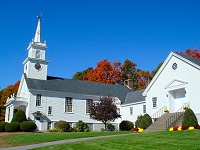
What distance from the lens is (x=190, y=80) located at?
26.8 m

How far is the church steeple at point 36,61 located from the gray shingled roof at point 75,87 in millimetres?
1255

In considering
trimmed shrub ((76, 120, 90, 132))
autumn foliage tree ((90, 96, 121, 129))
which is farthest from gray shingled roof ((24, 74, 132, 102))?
autumn foliage tree ((90, 96, 121, 129))

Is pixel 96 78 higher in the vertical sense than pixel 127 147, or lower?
higher

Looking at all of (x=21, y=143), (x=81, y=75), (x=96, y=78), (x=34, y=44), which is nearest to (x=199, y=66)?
(x=21, y=143)

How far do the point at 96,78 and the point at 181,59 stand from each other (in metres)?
35.0

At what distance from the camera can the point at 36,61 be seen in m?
40.3

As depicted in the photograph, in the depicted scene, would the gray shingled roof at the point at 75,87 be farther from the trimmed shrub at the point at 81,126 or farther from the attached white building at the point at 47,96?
the trimmed shrub at the point at 81,126

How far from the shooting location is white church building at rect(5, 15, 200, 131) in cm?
2770

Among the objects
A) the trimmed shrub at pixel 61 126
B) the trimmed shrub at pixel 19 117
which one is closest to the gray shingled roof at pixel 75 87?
the trimmed shrub at pixel 19 117

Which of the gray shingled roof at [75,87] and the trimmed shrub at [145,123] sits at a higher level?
the gray shingled roof at [75,87]

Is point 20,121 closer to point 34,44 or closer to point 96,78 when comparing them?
point 34,44

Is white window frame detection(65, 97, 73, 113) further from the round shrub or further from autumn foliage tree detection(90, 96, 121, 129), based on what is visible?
the round shrub

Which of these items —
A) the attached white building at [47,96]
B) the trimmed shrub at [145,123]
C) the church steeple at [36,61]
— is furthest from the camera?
the church steeple at [36,61]

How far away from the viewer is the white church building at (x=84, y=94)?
90.9ft
